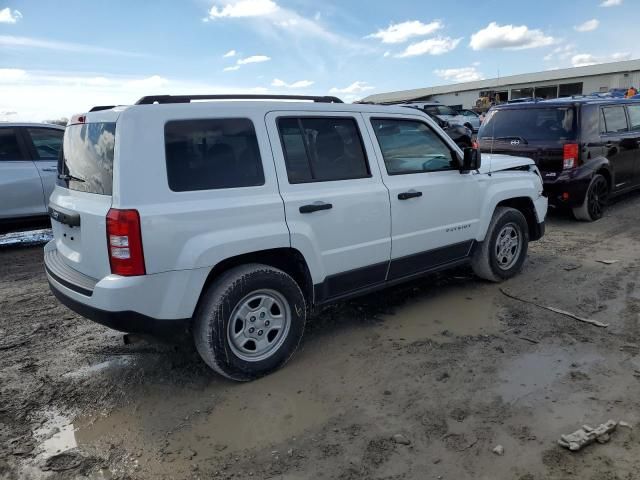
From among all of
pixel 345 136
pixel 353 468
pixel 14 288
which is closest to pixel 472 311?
pixel 345 136

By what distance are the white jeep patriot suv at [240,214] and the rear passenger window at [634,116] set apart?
5.48 m

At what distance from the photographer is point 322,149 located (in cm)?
369

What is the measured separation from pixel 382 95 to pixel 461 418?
215 feet

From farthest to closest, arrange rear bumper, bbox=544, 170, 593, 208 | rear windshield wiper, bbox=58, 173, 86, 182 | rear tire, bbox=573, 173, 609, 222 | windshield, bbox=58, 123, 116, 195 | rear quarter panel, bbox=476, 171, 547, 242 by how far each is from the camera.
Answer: rear tire, bbox=573, 173, 609, 222 → rear bumper, bbox=544, 170, 593, 208 → rear quarter panel, bbox=476, 171, 547, 242 → rear windshield wiper, bbox=58, 173, 86, 182 → windshield, bbox=58, 123, 116, 195

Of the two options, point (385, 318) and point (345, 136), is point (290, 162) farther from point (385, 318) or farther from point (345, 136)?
point (385, 318)

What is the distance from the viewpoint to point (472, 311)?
4.52 metres

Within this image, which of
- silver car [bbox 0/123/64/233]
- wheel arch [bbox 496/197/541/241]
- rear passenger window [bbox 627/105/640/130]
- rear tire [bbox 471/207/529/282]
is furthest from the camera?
rear passenger window [bbox 627/105/640/130]

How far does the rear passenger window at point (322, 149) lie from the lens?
350cm

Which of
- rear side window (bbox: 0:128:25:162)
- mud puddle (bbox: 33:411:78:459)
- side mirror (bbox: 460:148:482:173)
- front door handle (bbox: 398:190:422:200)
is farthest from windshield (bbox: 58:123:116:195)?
A: rear side window (bbox: 0:128:25:162)

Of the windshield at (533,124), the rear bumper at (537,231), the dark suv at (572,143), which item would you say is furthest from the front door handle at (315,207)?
the windshield at (533,124)

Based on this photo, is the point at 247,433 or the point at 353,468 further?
the point at 247,433

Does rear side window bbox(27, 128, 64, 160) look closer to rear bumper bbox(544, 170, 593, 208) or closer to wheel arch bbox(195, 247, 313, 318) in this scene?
wheel arch bbox(195, 247, 313, 318)

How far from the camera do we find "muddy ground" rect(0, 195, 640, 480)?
2611mm

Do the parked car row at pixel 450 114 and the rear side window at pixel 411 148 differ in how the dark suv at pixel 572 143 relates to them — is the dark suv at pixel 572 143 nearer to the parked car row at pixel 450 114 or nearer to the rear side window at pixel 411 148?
the rear side window at pixel 411 148
